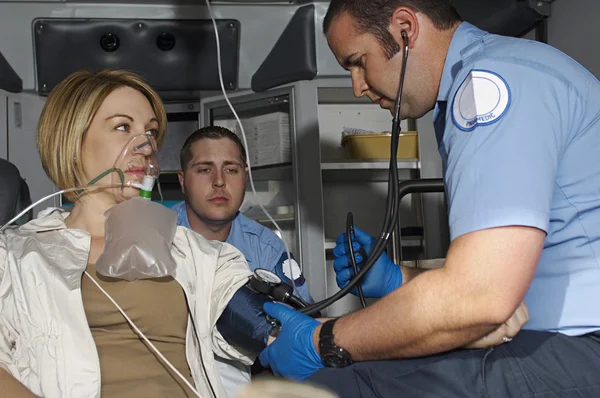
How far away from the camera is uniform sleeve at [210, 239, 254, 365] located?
1.47 metres

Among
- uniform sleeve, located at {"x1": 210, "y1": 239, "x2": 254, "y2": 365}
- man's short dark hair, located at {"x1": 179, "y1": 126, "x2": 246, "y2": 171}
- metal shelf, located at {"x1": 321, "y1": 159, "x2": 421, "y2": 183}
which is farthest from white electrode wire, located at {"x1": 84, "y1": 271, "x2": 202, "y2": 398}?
metal shelf, located at {"x1": 321, "y1": 159, "x2": 421, "y2": 183}

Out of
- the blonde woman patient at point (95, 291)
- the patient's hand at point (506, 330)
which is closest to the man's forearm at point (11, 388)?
the blonde woman patient at point (95, 291)

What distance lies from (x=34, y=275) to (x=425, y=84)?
0.91 m

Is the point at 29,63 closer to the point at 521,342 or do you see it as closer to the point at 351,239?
the point at 351,239

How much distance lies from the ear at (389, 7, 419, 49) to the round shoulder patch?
A: 304 mm

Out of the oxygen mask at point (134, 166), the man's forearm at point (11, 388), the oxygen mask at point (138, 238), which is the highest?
the oxygen mask at point (134, 166)

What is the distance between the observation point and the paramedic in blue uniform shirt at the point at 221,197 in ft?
8.83

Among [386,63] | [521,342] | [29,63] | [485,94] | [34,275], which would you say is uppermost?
[29,63]

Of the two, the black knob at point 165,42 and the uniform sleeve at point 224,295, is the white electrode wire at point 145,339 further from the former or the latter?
the black knob at point 165,42

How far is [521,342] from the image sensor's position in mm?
1129

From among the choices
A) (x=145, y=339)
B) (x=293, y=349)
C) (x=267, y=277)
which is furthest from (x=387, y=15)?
(x=145, y=339)

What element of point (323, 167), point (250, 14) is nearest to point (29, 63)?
point (250, 14)

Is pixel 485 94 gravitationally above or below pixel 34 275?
above

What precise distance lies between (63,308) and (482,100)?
88 centimetres
